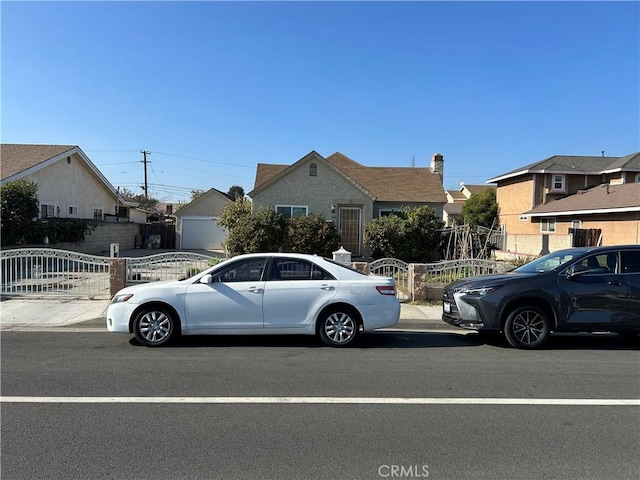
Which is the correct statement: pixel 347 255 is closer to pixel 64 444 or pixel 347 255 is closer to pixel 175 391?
pixel 175 391

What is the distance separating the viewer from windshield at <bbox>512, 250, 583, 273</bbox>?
299 inches

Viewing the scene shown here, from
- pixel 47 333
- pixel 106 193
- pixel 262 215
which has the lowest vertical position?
pixel 47 333

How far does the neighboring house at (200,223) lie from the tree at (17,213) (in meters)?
12.9

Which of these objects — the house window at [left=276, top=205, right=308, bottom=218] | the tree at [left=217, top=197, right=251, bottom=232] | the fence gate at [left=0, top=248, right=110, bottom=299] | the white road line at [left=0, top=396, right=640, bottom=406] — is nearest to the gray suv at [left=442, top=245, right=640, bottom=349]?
the white road line at [left=0, top=396, right=640, bottom=406]

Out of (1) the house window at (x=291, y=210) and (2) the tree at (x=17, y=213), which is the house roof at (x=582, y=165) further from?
(2) the tree at (x=17, y=213)

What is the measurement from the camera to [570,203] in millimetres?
26188

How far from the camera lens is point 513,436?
3.94 metres

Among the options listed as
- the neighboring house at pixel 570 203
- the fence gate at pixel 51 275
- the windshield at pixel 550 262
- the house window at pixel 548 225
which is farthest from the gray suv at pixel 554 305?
the house window at pixel 548 225

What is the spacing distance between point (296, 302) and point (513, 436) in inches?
144

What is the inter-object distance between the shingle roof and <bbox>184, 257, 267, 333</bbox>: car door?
657 inches

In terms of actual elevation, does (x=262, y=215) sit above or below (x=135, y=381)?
above

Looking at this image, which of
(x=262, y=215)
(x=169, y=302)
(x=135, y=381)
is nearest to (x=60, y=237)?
(x=262, y=215)

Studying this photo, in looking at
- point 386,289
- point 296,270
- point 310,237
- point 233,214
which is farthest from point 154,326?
point 233,214

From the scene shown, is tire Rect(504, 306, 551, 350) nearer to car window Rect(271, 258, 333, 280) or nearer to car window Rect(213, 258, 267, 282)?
car window Rect(271, 258, 333, 280)
